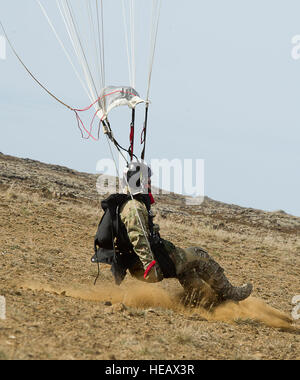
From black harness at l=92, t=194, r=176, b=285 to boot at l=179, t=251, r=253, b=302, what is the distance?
0.50 m

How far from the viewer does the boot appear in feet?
28.3

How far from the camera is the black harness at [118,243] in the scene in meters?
8.05

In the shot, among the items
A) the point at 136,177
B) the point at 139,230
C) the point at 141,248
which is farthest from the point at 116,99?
the point at 141,248

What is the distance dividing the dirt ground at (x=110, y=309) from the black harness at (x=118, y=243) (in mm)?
669

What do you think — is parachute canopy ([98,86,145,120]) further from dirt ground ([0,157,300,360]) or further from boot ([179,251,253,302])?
dirt ground ([0,157,300,360])

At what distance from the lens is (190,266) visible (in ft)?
28.1

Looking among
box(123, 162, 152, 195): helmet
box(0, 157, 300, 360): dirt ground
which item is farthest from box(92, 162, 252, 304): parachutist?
box(0, 157, 300, 360): dirt ground

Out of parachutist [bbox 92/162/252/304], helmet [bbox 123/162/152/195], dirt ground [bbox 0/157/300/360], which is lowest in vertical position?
dirt ground [bbox 0/157/300/360]

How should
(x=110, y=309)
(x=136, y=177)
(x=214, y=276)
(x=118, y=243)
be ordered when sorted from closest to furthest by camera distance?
(x=110, y=309), (x=136, y=177), (x=118, y=243), (x=214, y=276)

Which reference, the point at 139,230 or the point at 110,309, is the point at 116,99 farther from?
the point at 110,309

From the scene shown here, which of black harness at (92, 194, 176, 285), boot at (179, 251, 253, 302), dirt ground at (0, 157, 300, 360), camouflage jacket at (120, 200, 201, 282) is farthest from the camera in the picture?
boot at (179, 251, 253, 302)

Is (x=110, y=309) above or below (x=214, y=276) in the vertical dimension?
below

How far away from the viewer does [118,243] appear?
8234 millimetres

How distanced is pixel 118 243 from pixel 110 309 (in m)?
1.22
